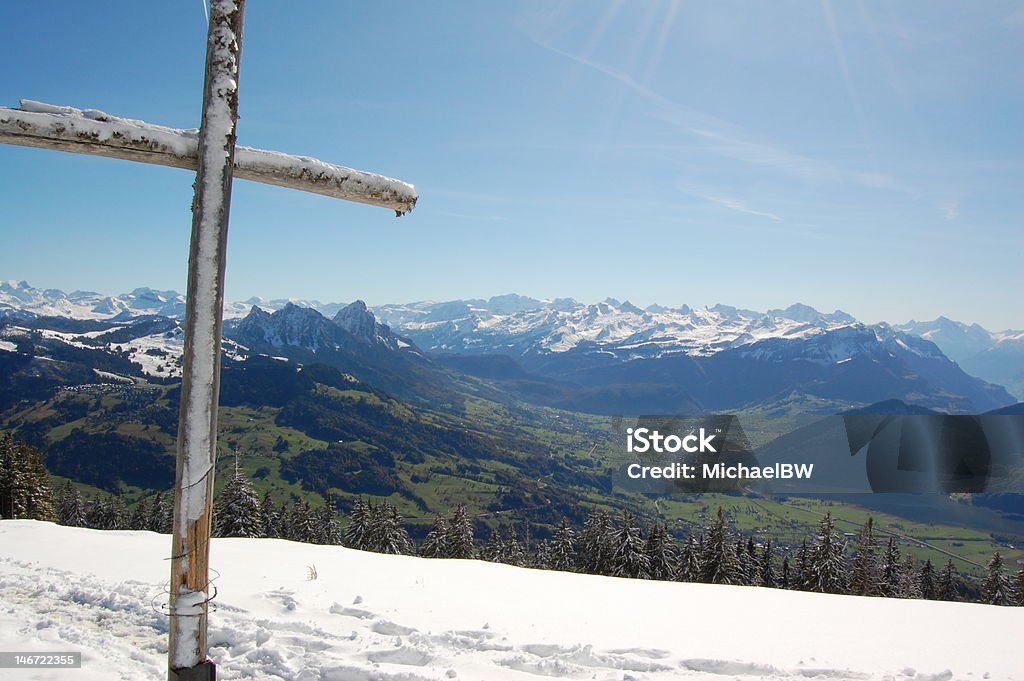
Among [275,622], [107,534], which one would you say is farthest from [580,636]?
[107,534]

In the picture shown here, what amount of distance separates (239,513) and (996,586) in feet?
171

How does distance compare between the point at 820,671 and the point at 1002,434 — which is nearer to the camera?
the point at 820,671

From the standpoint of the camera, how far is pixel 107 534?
13.0m

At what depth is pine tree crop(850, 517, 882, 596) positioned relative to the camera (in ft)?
123

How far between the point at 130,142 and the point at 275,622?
18.9 ft

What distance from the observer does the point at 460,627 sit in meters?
7.30

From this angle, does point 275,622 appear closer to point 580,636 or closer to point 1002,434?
point 580,636

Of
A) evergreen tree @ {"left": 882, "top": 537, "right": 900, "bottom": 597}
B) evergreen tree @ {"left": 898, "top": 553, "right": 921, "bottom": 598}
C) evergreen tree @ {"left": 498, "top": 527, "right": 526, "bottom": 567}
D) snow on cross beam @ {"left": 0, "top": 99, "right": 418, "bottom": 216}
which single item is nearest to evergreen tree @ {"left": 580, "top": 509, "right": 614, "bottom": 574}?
evergreen tree @ {"left": 498, "top": 527, "right": 526, "bottom": 567}

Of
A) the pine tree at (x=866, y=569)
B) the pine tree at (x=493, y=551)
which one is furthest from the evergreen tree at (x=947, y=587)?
the pine tree at (x=493, y=551)

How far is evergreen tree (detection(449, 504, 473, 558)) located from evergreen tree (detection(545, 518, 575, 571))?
7.89 meters

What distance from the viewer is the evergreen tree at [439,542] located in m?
41.6

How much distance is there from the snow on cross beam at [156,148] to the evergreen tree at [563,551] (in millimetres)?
45805

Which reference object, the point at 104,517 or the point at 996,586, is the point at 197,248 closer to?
the point at 996,586

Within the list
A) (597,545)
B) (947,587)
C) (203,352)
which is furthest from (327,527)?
(947,587)
